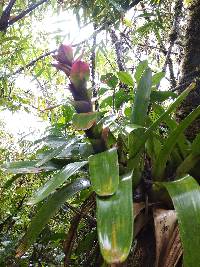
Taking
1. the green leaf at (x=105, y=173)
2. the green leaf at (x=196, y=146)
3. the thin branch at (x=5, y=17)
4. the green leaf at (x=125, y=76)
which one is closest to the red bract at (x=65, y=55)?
the green leaf at (x=105, y=173)

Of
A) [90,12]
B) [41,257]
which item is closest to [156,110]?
[41,257]

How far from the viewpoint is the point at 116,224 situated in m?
0.64

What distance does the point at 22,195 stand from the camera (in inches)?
72.8

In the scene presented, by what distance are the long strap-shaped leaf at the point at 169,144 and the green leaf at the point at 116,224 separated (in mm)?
215

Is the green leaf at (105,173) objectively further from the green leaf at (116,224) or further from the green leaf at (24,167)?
the green leaf at (24,167)

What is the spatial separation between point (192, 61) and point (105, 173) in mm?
980

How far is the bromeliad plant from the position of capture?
65 centimetres

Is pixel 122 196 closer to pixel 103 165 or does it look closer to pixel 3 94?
pixel 103 165

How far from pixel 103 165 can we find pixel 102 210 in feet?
0.43

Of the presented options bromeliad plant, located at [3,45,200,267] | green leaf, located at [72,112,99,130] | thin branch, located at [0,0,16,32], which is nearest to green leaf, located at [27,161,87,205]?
bromeliad plant, located at [3,45,200,267]

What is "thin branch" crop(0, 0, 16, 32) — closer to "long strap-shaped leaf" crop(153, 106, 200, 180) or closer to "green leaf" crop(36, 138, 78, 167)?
"green leaf" crop(36, 138, 78, 167)

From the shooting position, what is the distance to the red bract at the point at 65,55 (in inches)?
32.4

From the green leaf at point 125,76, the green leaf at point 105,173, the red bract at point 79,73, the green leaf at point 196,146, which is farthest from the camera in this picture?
the green leaf at point 125,76

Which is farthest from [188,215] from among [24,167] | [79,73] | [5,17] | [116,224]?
[5,17]
